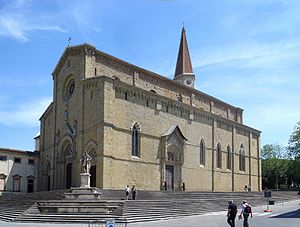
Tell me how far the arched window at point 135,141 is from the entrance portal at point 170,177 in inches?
204

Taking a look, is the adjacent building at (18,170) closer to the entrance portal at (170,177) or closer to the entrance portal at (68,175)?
Answer: the entrance portal at (68,175)

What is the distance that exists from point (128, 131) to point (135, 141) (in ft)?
5.06

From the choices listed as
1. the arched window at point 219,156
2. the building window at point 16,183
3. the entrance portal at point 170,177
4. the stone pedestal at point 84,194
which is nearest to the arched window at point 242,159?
the arched window at point 219,156

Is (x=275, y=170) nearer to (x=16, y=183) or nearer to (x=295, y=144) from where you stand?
(x=295, y=144)

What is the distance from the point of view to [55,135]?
4581cm

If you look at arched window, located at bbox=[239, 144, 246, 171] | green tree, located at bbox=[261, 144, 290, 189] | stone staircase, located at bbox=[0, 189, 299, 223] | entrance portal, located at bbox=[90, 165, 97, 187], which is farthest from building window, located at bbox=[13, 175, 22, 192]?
green tree, located at bbox=[261, 144, 290, 189]

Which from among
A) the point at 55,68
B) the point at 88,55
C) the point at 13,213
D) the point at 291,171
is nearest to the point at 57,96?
the point at 55,68

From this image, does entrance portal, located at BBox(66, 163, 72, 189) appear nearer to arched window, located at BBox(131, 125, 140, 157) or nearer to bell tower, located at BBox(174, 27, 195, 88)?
arched window, located at BBox(131, 125, 140, 157)

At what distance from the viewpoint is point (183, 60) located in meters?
68.1

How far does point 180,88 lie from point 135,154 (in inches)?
552

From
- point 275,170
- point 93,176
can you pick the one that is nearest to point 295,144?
point 275,170

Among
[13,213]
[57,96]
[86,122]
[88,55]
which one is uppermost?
[88,55]

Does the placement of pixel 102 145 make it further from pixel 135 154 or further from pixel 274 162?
pixel 274 162

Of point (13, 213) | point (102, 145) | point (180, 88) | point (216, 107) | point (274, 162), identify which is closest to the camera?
point (13, 213)
